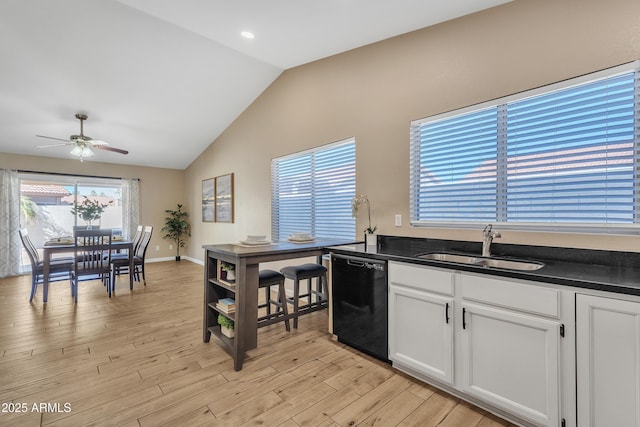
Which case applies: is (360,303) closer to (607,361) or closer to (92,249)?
(607,361)

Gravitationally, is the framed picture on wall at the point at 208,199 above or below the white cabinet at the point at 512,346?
above

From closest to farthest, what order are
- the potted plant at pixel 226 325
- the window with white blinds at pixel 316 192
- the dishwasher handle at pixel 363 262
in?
the dishwasher handle at pixel 363 262, the potted plant at pixel 226 325, the window with white blinds at pixel 316 192

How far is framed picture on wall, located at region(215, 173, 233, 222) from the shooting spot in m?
5.54

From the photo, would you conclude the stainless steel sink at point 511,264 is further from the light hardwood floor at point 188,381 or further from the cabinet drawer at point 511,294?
the light hardwood floor at point 188,381

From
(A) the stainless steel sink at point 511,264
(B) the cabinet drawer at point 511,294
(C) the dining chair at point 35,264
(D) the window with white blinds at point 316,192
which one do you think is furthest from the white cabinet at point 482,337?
(C) the dining chair at point 35,264

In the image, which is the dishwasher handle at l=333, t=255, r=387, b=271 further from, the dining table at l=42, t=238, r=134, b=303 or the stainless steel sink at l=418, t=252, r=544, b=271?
the dining table at l=42, t=238, r=134, b=303

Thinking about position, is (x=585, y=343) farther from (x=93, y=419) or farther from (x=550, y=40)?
(x=93, y=419)

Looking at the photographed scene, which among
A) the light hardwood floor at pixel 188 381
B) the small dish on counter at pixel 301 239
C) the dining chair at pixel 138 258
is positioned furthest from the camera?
the dining chair at pixel 138 258

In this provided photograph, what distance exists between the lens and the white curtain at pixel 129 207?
21.9 ft

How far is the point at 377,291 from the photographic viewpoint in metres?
2.28

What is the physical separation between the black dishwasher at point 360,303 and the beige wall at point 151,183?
19.9ft

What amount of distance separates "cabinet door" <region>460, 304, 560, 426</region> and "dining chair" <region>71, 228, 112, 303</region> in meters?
4.63

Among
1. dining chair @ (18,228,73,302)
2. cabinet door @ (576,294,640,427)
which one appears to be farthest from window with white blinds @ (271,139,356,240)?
dining chair @ (18,228,73,302)

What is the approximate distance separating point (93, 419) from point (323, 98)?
358cm
